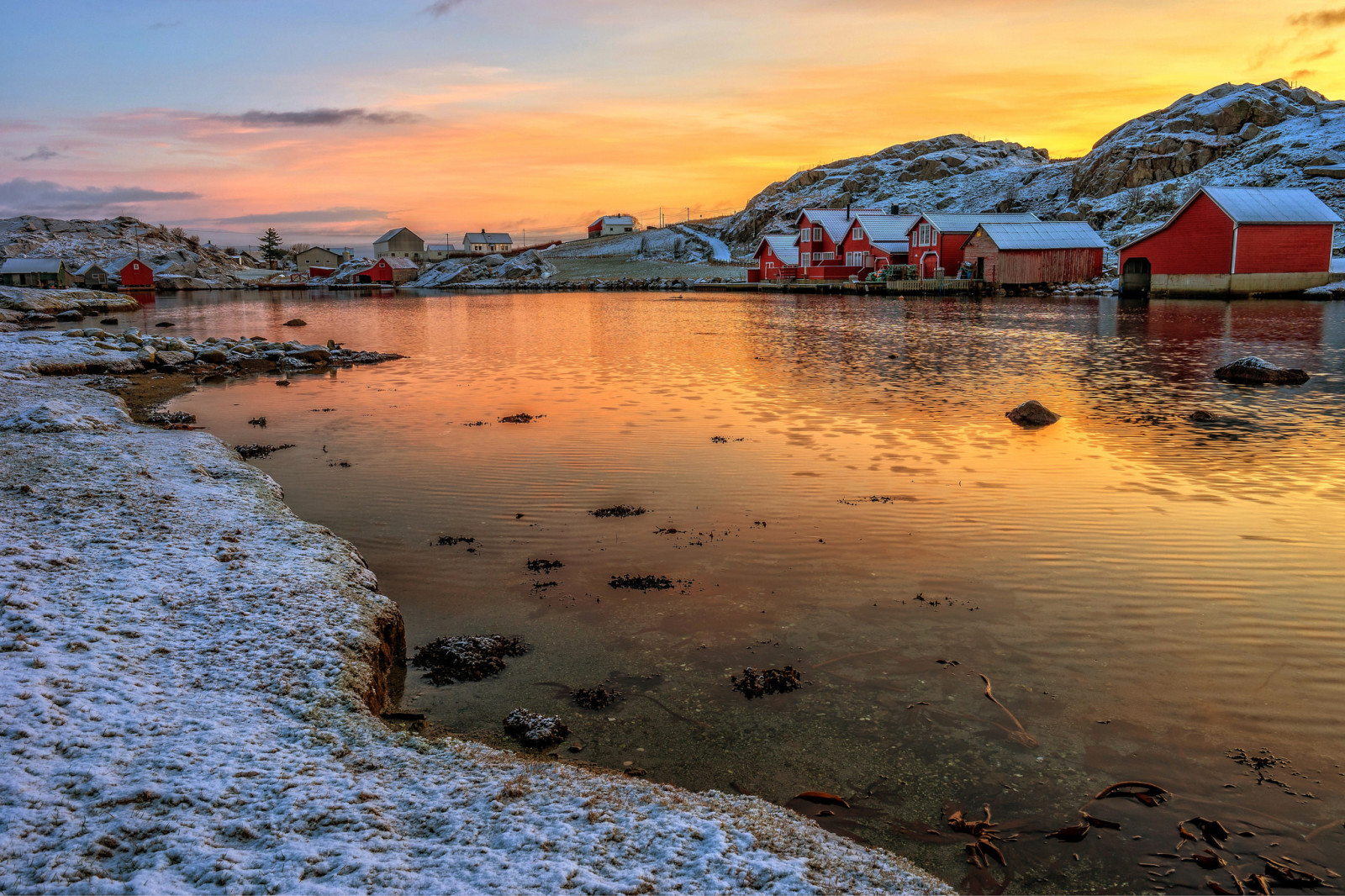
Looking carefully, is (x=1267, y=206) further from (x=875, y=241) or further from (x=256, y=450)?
(x=256, y=450)

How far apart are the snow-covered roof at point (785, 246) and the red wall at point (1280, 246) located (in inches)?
1789

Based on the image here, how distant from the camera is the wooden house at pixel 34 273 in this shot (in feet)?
342

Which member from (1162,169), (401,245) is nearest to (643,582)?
(1162,169)

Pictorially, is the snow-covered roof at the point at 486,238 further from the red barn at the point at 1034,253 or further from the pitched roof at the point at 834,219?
the red barn at the point at 1034,253

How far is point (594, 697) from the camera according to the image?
21.3 feet

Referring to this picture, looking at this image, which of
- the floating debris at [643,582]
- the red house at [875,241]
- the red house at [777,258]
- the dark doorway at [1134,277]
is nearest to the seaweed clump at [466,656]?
the floating debris at [643,582]

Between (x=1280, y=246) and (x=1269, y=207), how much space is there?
9.13 feet

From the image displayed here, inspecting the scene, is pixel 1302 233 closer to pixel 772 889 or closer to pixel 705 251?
pixel 772 889

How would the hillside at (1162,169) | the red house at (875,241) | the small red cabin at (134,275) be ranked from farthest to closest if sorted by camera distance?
the small red cabin at (134,275) < the hillside at (1162,169) < the red house at (875,241)

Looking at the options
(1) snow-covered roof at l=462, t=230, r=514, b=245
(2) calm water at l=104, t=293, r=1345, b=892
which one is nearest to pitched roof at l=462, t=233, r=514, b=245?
(1) snow-covered roof at l=462, t=230, r=514, b=245

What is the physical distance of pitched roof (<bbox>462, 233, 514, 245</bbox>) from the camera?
170 m

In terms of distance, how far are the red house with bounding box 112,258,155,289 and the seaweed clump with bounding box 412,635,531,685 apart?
443 ft

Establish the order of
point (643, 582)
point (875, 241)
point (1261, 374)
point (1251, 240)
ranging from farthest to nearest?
point (875, 241) < point (1251, 240) < point (1261, 374) < point (643, 582)

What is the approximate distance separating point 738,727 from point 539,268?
130 m
